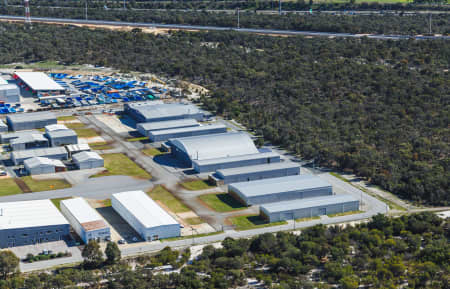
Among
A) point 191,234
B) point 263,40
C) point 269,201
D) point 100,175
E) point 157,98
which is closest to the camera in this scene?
point 191,234

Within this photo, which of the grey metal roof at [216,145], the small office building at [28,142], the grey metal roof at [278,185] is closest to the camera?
the grey metal roof at [278,185]

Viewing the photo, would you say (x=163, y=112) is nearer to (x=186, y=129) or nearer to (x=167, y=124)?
(x=167, y=124)

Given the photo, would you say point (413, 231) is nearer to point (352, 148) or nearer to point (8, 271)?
point (352, 148)

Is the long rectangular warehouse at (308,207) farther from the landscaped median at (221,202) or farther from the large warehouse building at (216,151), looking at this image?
the large warehouse building at (216,151)

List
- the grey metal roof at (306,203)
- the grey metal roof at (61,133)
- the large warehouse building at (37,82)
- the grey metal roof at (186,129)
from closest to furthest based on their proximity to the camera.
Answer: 1. the grey metal roof at (306,203)
2. the grey metal roof at (61,133)
3. the grey metal roof at (186,129)
4. the large warehouse building at (37,82)

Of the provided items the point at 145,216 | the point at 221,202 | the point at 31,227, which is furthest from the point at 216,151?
the point at 31,227

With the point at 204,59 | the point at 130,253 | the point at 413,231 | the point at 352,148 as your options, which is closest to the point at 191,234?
the point at 130,253

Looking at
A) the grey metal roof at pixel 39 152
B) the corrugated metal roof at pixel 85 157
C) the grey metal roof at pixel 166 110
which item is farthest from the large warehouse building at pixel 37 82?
the corrugated metal roof at pixel 85 157
